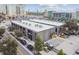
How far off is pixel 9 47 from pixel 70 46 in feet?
2.62

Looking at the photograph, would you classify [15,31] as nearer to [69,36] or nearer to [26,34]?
[26,34]

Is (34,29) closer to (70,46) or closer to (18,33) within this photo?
(18,33)

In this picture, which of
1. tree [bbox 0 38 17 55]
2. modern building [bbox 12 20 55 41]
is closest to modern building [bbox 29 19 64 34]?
modern building [bbox 12 20 55 41]

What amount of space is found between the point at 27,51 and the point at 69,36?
59cm

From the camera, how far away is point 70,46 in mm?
2119

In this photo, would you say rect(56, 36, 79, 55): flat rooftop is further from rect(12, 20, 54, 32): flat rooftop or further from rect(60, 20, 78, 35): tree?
rect(12, 20, 54, 32): flat rooftop

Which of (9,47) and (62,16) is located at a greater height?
(62,16)

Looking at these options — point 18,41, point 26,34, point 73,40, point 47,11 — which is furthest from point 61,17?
point 18,41

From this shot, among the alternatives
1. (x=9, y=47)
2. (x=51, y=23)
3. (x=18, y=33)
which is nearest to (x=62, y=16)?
(x=51, y=23)

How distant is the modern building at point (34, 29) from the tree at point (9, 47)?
0.66ft

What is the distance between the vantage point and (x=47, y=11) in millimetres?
2180

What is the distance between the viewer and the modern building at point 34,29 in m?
2.12

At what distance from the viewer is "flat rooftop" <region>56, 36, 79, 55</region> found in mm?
2107

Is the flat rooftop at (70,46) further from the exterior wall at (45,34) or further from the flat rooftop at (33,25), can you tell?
the flat rooftop at (33,25)
